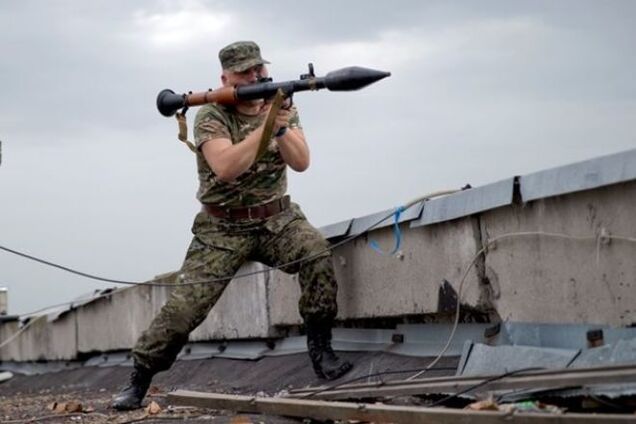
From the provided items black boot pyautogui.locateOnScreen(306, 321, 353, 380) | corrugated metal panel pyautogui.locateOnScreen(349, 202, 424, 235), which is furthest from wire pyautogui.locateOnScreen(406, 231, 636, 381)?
black boot pyautogui.locateOnScreen(306, 321, 353, 380)

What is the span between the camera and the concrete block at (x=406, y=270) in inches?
257

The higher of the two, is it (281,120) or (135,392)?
(281,120)

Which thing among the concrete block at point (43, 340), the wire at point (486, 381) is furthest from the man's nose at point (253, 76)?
the concrete block at point (43, 340)

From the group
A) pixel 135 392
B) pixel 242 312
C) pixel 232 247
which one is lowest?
pixel 135 392

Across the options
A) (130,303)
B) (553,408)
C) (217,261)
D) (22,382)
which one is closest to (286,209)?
(217,261)

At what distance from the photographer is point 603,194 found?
17.7 ft

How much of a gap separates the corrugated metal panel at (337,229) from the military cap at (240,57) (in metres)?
1.30

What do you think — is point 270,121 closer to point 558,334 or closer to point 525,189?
point 525,189

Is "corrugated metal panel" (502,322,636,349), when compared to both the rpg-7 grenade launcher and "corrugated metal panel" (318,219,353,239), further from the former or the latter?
"corrugated metal panel" (318,219,353,239)

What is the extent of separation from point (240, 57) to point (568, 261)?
2.32 metres

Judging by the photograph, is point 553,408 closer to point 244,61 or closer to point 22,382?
point 244,61

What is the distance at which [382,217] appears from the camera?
7.26 meters

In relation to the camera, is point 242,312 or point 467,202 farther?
point 242,312

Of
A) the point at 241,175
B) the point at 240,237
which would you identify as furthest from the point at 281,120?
the point at 240,237
